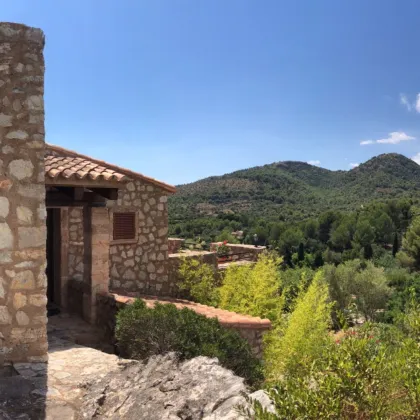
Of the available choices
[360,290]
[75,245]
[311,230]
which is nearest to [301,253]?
[311,230]

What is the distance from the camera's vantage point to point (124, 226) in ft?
31.5

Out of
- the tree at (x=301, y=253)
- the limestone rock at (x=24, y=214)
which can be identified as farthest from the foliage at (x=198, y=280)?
the tree at (x=301, y=253)

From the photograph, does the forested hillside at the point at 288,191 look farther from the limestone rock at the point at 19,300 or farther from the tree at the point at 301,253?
the limestone rock at the point at 19,300

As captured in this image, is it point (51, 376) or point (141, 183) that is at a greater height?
point (141, 183)

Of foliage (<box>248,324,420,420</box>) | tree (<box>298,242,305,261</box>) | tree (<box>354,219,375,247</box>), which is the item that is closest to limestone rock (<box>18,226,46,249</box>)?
foliage (<box>248,324,420,420</box>)

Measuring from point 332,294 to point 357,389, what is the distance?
2152cm

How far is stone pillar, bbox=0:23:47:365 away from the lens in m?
4.29

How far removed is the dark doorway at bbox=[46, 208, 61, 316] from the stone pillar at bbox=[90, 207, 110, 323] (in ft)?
5.14

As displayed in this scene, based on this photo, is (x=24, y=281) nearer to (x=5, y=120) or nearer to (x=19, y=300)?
(x=19, y=300)

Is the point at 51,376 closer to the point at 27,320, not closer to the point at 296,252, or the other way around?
the point at 27,320

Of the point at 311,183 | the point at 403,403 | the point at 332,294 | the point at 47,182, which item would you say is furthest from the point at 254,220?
the point at 403,403

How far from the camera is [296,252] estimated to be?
3966 cm

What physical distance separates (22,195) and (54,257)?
5.05m

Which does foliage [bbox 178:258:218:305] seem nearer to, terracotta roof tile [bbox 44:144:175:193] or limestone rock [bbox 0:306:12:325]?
terracotta roof tile [bbox 44:144:175:193]
